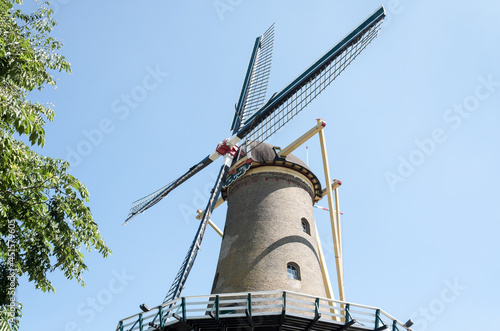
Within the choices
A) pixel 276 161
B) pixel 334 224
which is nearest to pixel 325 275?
pixel 334 224

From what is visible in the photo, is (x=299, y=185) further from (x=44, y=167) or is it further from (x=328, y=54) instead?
(x=44, y=167)

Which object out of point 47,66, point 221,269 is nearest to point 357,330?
point 221,269

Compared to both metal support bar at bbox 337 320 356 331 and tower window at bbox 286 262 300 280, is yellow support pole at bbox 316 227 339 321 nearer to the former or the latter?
tower window at bbox 286 262 300 280

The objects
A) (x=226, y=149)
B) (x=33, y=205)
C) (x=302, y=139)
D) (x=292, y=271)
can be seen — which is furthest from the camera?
(x=226, y=149)

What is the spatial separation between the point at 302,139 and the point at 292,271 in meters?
5.35

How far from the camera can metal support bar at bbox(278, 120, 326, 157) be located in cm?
1842

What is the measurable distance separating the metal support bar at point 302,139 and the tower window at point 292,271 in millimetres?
4652

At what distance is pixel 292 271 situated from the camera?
16.0 meters

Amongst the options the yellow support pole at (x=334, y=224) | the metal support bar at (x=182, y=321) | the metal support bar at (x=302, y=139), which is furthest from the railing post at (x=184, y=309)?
the metal support bar at (x=302, y=139)

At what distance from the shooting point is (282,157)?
18.7m

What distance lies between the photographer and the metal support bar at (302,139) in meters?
18.4

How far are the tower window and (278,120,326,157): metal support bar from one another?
15.3ft

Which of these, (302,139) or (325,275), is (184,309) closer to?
(325,275)

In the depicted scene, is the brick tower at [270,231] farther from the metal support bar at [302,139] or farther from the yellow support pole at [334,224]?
the yellow support pole at [334,224]
